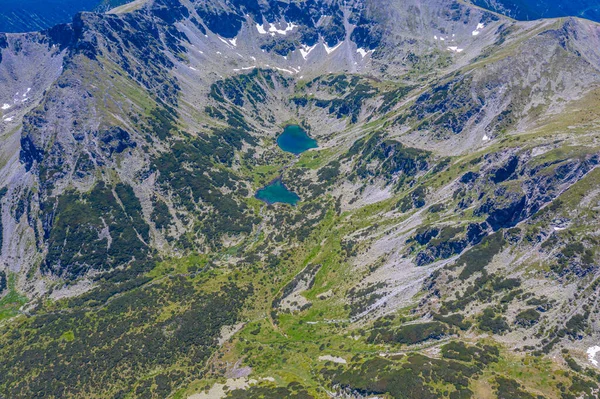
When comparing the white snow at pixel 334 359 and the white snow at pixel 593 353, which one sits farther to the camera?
the white snow at pixel 334 359

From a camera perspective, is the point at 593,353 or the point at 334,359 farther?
the point at 334,359

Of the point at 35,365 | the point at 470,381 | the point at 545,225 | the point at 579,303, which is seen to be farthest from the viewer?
the point at 35,365

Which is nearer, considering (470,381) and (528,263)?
(470,381)

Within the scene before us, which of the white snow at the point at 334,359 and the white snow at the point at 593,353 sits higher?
the white snow at the point at 334,359

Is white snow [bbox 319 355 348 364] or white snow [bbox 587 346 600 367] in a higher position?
white snow [bbox 319 355 348 364]

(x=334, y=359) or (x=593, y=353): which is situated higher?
(x=334, y=359)

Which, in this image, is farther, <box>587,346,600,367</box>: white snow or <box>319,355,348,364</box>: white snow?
<box>319,355,348,364</box>: white snow

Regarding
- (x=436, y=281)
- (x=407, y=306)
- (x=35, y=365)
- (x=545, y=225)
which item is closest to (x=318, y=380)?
(x=407, y=306)

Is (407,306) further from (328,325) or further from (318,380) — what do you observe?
(318,380)
